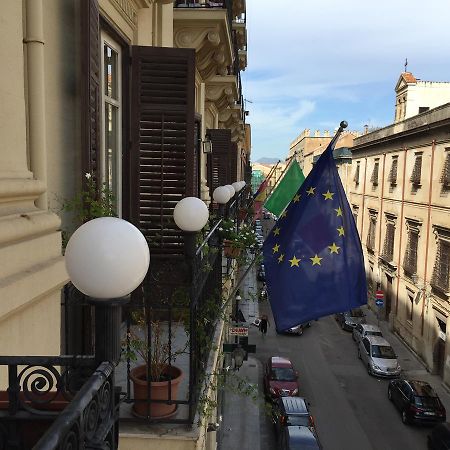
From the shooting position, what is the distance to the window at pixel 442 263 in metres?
19.0

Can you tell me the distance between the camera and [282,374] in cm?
1692

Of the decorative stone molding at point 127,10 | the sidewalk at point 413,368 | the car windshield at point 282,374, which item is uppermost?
the decorative stone molding at point 127,10

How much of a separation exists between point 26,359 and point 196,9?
779 cm

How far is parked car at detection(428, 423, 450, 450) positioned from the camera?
12.6 metres

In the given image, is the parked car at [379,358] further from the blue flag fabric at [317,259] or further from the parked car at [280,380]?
the blue flag fabric at [317,259]

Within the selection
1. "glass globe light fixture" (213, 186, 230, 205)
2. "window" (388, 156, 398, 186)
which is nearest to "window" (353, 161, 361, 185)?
"window" (388, 156, 398, 186)

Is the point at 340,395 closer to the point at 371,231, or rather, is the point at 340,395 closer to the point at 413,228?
the point at 413,228

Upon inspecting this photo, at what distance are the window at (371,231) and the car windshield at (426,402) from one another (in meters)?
15.1

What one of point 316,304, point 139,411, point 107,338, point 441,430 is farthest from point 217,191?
point 441,430

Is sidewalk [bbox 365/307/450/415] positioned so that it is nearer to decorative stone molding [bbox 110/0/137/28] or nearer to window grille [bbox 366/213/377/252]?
window grille [bbox 366/213/377/252]

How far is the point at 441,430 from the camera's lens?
42.8ft

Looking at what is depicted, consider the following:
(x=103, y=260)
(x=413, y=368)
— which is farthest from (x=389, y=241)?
(x=103, y=260)

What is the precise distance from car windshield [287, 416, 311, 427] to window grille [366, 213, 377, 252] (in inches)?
710

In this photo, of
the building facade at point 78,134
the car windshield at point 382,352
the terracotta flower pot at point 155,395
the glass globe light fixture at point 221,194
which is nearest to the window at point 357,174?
the car windshield at point 382,352
